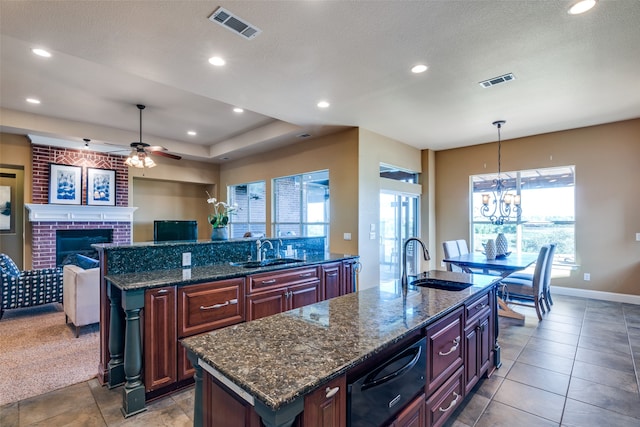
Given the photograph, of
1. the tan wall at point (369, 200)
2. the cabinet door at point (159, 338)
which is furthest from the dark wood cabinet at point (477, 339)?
A: the tan wall at point (369, 200)

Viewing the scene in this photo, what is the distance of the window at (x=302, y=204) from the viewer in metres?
5.90

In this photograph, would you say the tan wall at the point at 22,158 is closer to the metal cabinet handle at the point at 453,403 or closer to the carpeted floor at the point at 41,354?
the carpeted floor at the point at 41,354

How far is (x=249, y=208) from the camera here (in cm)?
762

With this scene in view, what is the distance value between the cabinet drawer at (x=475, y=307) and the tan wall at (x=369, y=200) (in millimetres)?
→ 2666

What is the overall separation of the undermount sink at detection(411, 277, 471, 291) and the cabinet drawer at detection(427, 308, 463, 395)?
437 millimetres

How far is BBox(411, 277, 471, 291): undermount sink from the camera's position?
2428 mm

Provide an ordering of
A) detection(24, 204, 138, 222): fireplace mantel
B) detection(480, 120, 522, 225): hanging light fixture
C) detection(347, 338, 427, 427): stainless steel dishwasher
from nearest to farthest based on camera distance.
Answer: detection(347, 338, 427, 427): stainless steel dishwasher
detection(480, 120, 522, 225): hanging light fixture
detection(24, 204, 138, 222): fireplace mantel

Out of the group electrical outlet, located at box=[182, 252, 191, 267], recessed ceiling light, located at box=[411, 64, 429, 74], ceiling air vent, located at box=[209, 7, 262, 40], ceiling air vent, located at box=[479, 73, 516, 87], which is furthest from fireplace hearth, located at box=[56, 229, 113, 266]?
ceiling air vent, located at box=[479, 73, 516, 87]

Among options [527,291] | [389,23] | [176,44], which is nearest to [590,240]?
[527,291]

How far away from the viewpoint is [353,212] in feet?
16.8

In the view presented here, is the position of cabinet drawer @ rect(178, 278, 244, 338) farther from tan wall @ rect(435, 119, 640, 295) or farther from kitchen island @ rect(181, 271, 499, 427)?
tan wall @ rect(435, 119, 640, 295)

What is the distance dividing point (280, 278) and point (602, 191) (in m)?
5.67

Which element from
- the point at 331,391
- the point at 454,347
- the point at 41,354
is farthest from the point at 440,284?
the point at 41,354

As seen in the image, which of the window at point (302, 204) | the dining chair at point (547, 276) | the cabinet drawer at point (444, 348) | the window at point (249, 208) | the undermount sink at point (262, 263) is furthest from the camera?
the window at point (249, 208)
